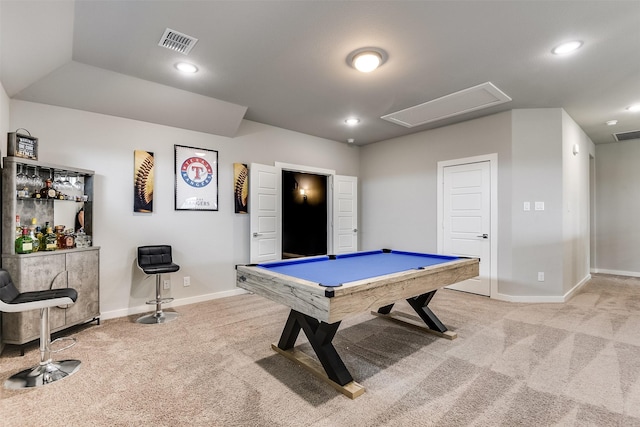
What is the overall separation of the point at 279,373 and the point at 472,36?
3024 mm

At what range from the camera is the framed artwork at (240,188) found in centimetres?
433

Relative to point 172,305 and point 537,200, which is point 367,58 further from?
point 172,305

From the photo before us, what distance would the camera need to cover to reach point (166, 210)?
3770 mm

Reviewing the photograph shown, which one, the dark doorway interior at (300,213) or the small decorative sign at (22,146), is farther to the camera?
the dark doorway interior at (300,213)

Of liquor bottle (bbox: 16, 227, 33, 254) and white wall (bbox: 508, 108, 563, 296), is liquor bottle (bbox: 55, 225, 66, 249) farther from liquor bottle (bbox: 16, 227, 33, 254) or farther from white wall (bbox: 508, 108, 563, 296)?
white wall (bbox: 508, 108, 563, 296)

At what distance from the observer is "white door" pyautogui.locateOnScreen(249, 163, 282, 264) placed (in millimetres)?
4387

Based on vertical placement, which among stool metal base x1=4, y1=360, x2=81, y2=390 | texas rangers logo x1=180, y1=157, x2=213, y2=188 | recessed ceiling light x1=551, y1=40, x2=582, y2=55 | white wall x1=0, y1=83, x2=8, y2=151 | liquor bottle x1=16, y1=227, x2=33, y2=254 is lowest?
stool metal base x1=4, y1=360, x2=81, y2=390

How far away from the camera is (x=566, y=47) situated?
100.0 inches

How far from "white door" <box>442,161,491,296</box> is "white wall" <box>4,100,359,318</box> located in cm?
285

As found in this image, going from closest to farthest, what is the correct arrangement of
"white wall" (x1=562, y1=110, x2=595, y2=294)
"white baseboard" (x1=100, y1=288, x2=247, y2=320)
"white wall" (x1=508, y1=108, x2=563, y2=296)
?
"white baseboard" (x1=100, y1=288, x2=247, y2=320) < "white wall" (x1=508, y1=108, x2=563, y2=296) < "white wall" (x1=562, y1=110, x2=595, y2=294)

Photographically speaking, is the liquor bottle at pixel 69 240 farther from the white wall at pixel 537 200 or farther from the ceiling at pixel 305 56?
the white wall at pixel 537 200

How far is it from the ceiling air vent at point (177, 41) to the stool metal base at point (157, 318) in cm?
273

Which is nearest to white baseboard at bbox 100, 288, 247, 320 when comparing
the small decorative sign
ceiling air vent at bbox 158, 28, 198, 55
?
the small decorative sign

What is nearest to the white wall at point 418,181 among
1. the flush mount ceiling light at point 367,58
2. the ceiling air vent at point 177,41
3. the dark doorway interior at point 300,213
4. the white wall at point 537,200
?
the white wall at point 537,200
